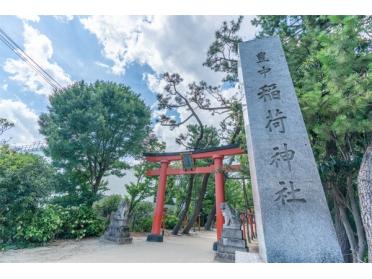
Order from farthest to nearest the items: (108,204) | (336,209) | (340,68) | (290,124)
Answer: (108,204) < (336,209) < (290,124) < (340,68)

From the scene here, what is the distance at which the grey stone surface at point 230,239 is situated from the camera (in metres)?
5.12

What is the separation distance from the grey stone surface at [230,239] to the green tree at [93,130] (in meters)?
4.83

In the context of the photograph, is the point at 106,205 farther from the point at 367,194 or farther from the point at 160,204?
the point at 367,194

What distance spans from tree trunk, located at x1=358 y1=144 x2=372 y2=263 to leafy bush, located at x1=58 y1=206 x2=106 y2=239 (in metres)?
7.63

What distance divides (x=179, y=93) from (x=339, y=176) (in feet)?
23.7

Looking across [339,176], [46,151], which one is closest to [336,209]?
[339,176]

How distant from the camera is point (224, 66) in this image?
845cm

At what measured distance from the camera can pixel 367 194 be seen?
303 centimetres

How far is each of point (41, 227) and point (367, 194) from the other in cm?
761

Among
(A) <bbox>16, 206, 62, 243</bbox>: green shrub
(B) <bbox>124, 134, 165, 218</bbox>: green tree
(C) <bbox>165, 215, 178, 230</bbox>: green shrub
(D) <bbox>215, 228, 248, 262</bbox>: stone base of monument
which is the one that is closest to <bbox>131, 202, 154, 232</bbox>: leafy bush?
(B) <bbox>124, 134, 165, 218</bbox>: green tree

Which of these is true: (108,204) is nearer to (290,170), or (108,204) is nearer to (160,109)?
(160,109)

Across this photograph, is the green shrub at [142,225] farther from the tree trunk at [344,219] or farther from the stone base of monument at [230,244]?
the tree trunk at [344,219]

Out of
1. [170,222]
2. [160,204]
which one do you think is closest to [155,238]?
[160,204]

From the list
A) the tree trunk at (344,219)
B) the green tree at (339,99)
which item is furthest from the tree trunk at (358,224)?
the tree trunk at (344,219)
